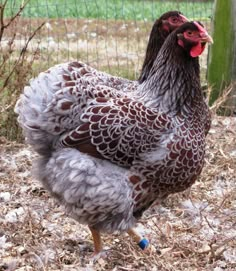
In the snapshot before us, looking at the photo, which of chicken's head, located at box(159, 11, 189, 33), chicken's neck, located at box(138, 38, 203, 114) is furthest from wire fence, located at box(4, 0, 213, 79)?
chicken's neck, located at box(138, 38, 203, 114)

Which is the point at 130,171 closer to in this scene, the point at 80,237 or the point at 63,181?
the point at 63,181

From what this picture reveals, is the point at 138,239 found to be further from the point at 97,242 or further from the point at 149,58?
the point at 149,58

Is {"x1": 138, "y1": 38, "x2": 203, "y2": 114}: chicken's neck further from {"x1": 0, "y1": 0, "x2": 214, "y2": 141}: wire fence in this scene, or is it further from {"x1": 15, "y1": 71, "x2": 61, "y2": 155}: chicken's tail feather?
{"x1": 0, "y1": 0, "x2": 214, "y2": 141}: wire fence

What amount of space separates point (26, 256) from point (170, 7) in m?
8.30

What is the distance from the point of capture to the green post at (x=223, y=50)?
607 cm

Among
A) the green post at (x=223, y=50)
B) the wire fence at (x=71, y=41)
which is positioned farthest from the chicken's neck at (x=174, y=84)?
the green post at (x=223, y=50)

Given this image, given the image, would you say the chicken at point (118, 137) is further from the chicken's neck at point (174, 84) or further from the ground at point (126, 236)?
the ground at point (126, 236)

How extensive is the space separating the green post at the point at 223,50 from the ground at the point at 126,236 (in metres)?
1.46

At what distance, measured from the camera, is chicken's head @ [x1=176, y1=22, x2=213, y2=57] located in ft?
11.0

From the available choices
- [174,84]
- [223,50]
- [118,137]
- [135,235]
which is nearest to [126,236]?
[135,235]

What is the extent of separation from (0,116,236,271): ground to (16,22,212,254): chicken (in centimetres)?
23

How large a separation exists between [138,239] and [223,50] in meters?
2.98

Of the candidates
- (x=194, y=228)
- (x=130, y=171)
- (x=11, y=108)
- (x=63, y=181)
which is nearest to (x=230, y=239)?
(x=194, y=228)

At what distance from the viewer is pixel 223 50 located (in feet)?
20.2
